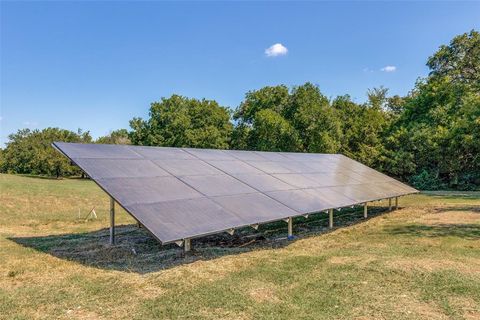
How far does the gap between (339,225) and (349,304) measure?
341 inches

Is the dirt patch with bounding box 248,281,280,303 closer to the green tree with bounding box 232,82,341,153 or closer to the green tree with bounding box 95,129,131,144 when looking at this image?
the green tree with bounding box 232,82,341,153

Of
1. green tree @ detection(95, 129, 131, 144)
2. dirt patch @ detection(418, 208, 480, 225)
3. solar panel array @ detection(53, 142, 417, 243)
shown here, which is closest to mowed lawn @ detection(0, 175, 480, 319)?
solar panel array @ detection(53, 142, 417, 243)

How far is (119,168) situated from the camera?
9.11 m

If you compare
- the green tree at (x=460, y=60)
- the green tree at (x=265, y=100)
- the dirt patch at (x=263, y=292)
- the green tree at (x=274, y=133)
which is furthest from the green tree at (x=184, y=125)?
the dirt patch at (x=263, y=292)

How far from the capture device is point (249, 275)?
7.33 metres

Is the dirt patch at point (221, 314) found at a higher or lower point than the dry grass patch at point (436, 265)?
higher

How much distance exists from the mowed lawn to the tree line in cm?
1547

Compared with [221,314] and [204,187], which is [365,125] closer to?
[204,187]

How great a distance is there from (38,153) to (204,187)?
5621 centimetres

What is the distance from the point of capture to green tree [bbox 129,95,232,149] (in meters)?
45.3

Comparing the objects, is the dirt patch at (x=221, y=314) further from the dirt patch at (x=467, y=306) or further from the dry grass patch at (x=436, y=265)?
the dry grass patch at (x=436, y=265)

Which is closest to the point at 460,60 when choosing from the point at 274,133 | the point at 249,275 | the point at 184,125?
the point at 274,133

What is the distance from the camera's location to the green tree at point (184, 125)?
4528 centimetres

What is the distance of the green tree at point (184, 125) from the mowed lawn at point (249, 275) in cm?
3250
